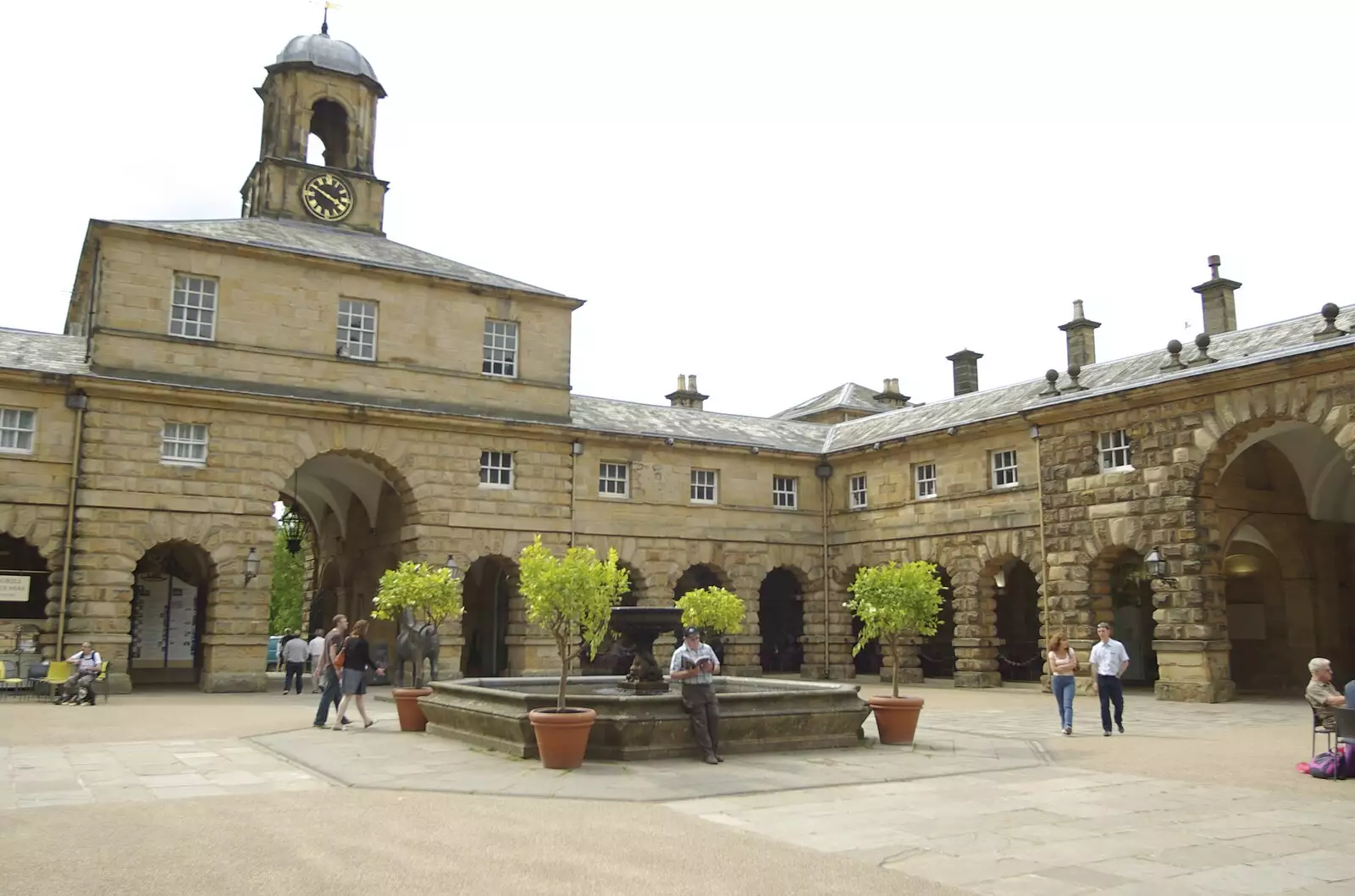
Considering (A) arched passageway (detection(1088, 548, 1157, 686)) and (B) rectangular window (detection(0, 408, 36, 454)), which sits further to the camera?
(A) arched passageway (detection(1088, 548, 1157, 686))

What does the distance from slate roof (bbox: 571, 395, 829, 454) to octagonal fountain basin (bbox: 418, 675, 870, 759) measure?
14.6 m

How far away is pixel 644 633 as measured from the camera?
14.2m

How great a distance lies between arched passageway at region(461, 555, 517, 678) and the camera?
2914 cm

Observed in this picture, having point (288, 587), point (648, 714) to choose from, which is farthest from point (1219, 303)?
point (288, 587)

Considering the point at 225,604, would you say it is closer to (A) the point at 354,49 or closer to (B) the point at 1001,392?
(A) the point at 354,49

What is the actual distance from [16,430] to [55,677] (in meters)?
5.33

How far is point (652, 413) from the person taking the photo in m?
30.8

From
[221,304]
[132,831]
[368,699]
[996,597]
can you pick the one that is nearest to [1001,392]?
[996,597]

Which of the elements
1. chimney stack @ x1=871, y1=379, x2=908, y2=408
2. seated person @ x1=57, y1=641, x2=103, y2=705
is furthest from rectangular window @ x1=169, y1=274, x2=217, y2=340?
chimney stack @ x1=871, y1=379, x2=908, y2=408

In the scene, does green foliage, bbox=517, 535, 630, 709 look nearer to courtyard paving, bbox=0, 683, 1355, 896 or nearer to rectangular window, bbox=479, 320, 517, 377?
courtyard paving, bbox=0, 683, 1355, 896

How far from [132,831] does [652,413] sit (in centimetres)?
2371

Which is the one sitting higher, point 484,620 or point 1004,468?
point 1004,468

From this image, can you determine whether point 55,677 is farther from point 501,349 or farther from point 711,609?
point 501,349

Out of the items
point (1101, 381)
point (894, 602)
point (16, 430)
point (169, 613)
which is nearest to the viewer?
point (894, 602)
